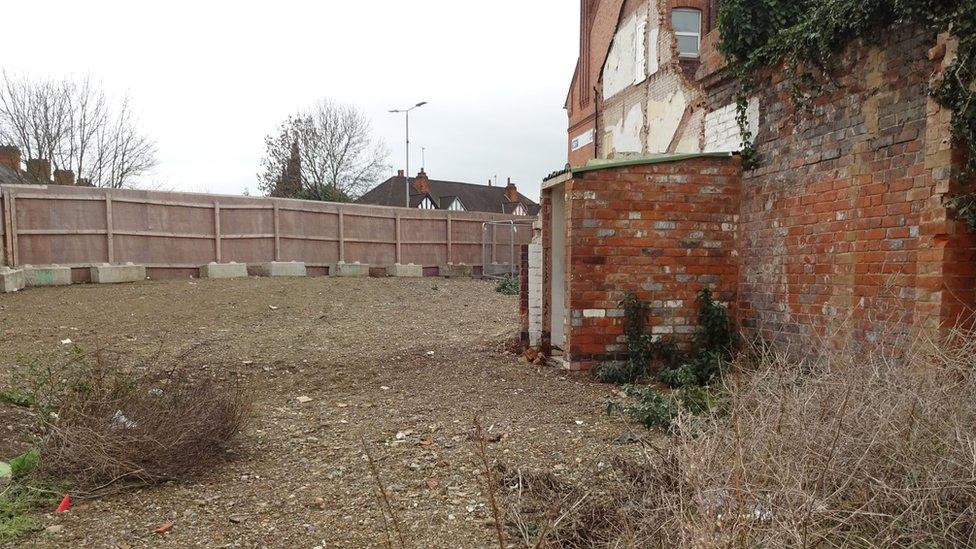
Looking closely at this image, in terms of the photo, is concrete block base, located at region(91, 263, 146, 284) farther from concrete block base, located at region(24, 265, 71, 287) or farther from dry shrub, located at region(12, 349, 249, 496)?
dry shrub, located at region(12, 349, 249, 496)

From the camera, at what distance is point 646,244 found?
5621mm

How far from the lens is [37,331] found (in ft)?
25.7

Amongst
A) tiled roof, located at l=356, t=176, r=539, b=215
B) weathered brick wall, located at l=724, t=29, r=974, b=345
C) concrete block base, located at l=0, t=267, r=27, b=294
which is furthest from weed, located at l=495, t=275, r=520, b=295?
tiled roof, located at l=356, t=176, r=539, b=215

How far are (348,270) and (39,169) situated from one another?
555 inches

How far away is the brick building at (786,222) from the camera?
3.77 m

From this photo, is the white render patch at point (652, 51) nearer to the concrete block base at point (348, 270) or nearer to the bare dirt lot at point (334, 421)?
the bare dirt lot at point (334, 421)

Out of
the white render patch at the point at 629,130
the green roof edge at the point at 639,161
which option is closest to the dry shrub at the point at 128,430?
the green roof edge at the point at 639,161

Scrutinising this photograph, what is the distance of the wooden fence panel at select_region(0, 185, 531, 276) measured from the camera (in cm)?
1211

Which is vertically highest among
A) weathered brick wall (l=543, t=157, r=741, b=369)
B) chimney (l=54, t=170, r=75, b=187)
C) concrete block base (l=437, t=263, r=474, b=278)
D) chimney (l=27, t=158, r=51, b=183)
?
chimney (l=27, t=158, r=51, b=183)

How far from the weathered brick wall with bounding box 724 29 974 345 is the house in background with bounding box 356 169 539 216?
36.7 m

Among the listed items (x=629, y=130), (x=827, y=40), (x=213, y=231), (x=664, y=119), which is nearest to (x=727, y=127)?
(x=827, y=40)

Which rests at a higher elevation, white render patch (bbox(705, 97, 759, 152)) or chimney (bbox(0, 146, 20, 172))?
chimney (bbox(0, 146, 20, 172))

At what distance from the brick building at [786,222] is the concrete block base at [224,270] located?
10222mm

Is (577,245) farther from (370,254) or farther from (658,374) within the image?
(370,254)
